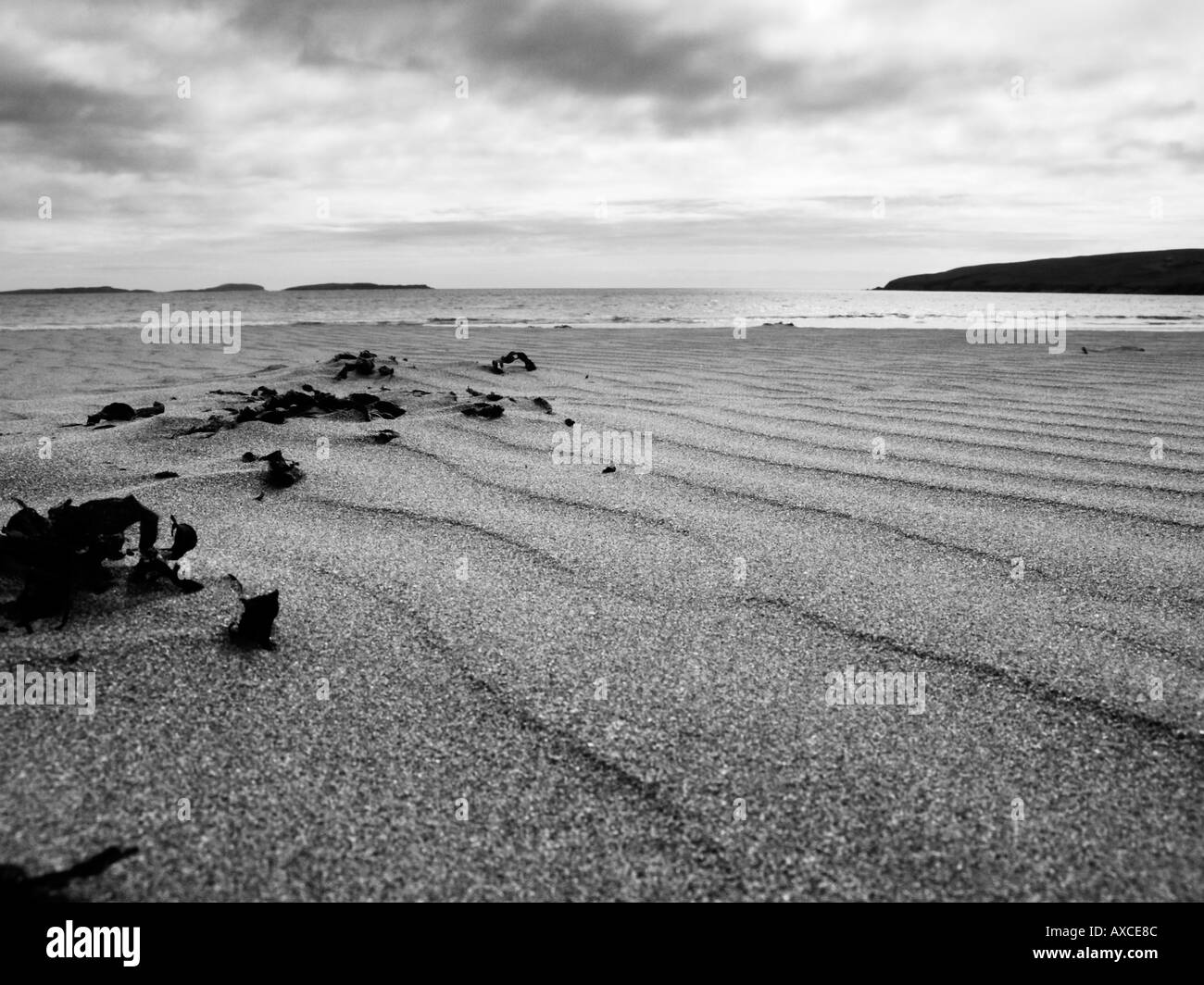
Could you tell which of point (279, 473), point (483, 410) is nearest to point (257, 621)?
point (279, 473)

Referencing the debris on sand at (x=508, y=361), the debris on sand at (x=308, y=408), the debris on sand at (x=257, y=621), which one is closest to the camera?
the debris on sand at (x=257, y=621)

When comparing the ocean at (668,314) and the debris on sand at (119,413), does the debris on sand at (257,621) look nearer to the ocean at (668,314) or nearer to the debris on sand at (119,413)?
the debris on sand at (119,413)

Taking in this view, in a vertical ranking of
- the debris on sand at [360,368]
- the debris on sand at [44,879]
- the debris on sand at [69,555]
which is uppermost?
the debris on sand at [360,368]

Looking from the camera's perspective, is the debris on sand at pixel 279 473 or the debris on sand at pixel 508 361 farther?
the debris on sand at pixel 508 361

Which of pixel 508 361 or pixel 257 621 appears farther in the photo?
pixel 508 361

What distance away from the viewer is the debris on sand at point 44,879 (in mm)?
859

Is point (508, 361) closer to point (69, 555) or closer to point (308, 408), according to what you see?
point (308, 408)

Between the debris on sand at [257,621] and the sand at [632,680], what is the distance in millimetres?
35

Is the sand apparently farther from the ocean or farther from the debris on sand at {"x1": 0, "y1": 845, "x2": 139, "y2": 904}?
the ocean

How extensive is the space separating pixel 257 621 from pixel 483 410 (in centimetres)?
210

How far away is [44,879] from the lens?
0.88 meters

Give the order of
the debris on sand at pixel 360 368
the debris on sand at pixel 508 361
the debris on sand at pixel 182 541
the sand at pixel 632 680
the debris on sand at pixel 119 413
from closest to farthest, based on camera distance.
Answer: the sand at pixel 632 680, the debris on sand at pixel 182 541, the debris on sand at pixel 119 413, the debris on sand at pixel 360 368, the debris on sand at pixel 508 361

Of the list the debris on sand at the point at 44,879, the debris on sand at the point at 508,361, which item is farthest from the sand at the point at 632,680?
the debris on sand at the point at 508,361

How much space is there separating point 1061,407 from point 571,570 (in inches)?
120
